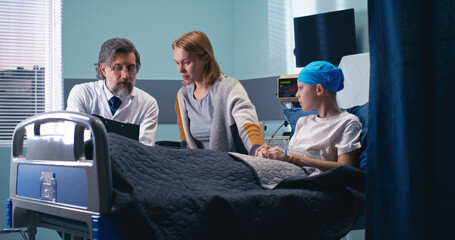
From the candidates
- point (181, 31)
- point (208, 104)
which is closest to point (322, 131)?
point (208, 104)

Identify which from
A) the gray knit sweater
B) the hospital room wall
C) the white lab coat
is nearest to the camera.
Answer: the gray knit sweater

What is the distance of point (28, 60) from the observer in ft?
13.4

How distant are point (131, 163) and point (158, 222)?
0.20m

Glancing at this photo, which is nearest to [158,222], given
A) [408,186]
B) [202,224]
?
[202,224]

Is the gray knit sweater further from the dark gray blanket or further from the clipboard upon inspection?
the dark gray blanket

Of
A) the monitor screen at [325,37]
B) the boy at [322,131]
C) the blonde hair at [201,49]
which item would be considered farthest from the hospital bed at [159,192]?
the monitor screen at [325,37]

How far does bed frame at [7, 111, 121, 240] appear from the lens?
3.64 feet

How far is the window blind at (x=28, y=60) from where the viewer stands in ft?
13.1

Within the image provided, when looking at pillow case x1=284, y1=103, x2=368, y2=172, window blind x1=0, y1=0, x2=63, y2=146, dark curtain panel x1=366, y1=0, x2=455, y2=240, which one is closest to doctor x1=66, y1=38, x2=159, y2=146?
pillow case x1=284, y1=103, x2=368, y2=172

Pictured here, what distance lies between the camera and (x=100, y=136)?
1135 mm

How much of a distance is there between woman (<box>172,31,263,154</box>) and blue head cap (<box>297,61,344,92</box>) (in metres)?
0.34

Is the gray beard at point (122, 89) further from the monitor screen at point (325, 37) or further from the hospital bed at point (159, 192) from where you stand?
the monitor screen at point (325, 37)

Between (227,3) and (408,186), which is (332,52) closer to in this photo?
(227,3)

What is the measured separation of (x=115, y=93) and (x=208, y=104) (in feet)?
2.27
